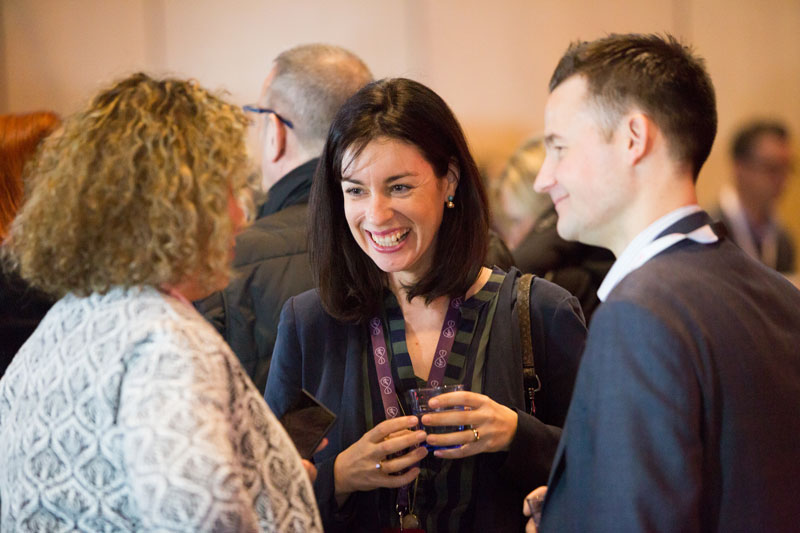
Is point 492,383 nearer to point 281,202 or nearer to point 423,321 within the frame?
point 423,321

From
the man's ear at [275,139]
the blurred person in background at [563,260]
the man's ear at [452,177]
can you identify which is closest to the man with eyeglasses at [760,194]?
the blurred person in background at [563,260]

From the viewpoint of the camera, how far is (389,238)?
6.38 feet

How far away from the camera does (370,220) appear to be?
1917 millimetres

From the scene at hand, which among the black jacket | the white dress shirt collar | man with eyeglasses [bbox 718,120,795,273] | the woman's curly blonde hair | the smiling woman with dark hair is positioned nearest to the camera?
the woman's curly blonde hair

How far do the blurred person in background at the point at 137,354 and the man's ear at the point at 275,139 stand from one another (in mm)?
1405

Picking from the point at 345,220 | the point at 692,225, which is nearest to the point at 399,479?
the point at 345,220

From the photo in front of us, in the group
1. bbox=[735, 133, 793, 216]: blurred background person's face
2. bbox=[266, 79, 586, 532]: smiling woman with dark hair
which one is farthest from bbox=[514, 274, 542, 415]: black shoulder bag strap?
bbox=[735, 133, 793, 216]: blurred background person's face

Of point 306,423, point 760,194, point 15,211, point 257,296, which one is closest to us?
point 306,423

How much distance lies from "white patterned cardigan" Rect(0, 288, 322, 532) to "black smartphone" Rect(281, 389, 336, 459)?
27 centimetres

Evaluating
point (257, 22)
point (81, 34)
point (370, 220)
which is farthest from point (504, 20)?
point (370, 220)

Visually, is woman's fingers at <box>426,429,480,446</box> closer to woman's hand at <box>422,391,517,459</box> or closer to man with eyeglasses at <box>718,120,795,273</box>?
woman's hand at <box>422,391,517,459</box>

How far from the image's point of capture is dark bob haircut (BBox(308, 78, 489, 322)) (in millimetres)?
1954

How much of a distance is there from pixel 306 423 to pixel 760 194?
450 centimetres

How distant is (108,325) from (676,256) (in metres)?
0.90
